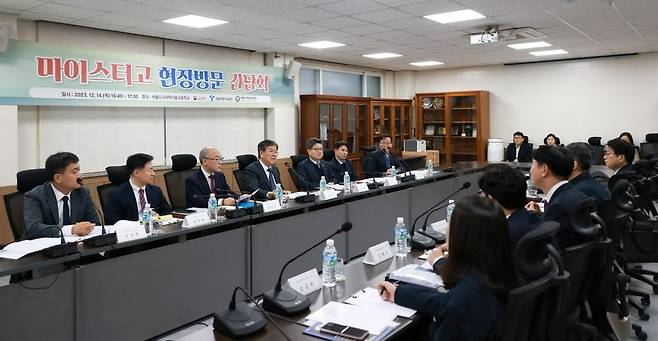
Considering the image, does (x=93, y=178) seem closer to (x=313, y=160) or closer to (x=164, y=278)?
(x=313, y=160)

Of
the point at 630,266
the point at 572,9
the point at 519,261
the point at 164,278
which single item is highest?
the point at 572,9

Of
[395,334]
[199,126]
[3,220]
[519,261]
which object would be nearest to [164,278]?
[395,334]

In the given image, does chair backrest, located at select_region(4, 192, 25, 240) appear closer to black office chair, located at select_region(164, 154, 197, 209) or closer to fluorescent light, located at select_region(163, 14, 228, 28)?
black office chair, located at select_region(164, 154, 197, 209)

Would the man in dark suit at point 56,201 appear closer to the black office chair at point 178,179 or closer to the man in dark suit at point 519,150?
the black office chair at point 178,179

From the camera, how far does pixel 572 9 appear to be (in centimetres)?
486

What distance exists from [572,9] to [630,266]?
2420 millimetres

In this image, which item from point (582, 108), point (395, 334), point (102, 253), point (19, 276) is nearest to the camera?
point (395, 334)

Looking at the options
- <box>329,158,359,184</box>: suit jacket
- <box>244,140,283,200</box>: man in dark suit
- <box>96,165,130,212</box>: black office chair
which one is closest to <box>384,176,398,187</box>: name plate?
<box>329,158,359,184</box>: suit jacket

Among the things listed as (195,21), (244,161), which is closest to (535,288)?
(244,161)

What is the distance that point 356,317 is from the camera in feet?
5.64

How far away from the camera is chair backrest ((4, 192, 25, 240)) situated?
3273mm

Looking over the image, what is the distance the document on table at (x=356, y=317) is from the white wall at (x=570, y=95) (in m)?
8.30

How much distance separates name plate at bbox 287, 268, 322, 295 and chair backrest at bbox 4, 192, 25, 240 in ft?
7.24

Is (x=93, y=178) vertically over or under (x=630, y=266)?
over
